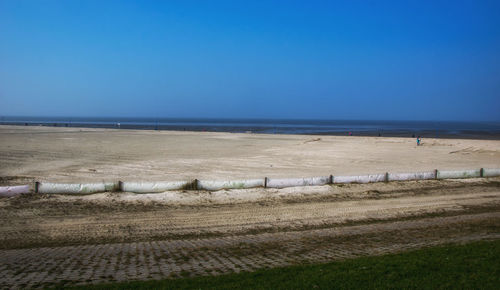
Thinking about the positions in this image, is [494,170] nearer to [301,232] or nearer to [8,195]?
[301,232]

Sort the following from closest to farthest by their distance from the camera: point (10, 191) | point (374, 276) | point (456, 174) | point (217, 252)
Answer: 1. point (374, 276)
2. point (217, 252)
3. point (10, 191)
4. point (456, 174)

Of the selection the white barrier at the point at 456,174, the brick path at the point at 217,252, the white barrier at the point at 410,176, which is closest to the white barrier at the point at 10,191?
the brick path at the point at 217,252

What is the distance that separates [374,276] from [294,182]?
10.6 meters

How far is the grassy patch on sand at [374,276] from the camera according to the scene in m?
6.36

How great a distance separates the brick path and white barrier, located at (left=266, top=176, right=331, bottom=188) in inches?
213

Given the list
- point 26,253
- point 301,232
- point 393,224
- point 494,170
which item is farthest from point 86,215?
point 494,170

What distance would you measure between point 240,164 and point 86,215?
535 inches

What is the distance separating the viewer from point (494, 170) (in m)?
21.6

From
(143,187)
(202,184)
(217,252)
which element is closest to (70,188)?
(143,187)

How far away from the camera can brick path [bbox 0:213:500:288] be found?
24.0 feet

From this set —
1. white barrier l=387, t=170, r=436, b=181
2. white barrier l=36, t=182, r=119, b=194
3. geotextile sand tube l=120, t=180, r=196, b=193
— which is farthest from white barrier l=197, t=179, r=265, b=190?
white barrier l=387, t=170, r=436, b=181

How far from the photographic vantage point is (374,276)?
676 centimetres

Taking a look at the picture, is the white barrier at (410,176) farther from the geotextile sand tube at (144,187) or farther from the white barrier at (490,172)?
the geotextile sand tube at (144,187)

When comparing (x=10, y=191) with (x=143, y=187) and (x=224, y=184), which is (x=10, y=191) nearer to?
(x=143, y=187)
